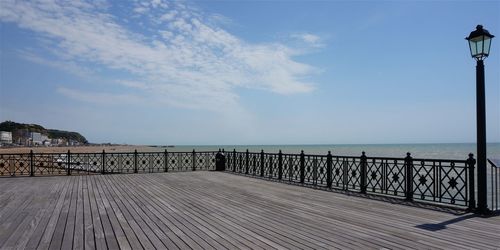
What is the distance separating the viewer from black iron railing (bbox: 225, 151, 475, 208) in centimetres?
838

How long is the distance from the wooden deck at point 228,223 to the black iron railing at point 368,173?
0.94 m

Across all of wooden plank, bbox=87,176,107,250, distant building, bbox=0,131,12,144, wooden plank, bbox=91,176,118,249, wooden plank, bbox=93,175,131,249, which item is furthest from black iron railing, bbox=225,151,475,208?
distant building, bbox=0,131,12,144

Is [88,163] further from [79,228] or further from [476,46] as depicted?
[476,46]

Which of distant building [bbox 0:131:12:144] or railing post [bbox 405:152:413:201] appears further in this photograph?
distant building [bbox 0:131:12:144]

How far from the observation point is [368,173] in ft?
35.7

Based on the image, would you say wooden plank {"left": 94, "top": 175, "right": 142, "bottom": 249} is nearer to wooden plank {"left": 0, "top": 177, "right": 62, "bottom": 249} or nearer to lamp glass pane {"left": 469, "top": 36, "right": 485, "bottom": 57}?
wooden plank {"left": 0, "top": 177, "right": 62, "bottom": 249}

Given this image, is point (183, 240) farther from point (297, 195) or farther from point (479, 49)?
point (479, 49)

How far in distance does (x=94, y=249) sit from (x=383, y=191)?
736 cm

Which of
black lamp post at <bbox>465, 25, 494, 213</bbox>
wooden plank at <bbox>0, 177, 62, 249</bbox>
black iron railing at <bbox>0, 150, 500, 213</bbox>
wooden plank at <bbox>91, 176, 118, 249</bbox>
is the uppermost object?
black lamp post at <bbox>465, 25, 494, 213</bbox>

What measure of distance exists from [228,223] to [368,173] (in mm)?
5692

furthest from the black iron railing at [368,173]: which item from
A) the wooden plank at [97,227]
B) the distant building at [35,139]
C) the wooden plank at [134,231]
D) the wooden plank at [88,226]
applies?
the distant building at [35,139]

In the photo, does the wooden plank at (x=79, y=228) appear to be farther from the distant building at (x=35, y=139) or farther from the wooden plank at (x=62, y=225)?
the distant building at (x=35, y=139)

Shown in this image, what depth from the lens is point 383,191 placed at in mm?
10109

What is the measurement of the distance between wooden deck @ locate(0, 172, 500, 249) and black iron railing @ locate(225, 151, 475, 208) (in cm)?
94
